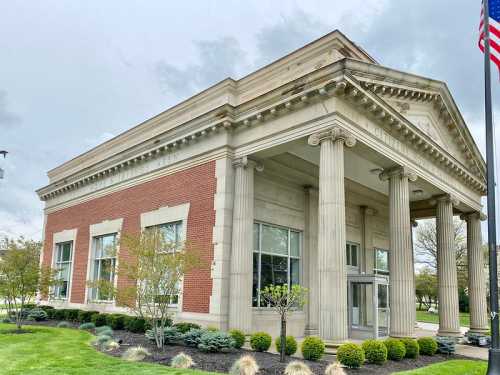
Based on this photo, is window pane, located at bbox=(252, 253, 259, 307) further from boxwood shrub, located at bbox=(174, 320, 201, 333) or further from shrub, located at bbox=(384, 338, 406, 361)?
shrub, located at bbox=(384, 338, 406, 361)

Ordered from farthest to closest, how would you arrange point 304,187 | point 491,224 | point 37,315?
point 37,315
point 304,187
point 491,224

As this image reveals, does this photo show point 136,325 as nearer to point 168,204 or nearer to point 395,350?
point 168,204

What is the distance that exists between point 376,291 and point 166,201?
30.7 feet

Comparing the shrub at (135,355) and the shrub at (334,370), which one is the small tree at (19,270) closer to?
the shrub at (135,355)

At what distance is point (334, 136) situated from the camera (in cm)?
1340

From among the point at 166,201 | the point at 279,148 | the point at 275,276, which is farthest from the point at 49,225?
the point at 279,148

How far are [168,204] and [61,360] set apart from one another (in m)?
8.71

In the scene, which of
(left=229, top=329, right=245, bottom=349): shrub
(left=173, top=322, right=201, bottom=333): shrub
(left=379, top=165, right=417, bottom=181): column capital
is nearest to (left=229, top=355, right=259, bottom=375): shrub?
(left=229, top=329, right=245, bottom=349): shrub

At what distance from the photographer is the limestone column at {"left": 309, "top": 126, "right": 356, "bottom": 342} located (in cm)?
1252

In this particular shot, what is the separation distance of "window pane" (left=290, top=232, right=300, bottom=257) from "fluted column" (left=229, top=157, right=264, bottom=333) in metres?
3.71

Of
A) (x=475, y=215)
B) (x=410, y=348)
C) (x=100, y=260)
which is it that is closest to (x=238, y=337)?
(x=410, y=348)

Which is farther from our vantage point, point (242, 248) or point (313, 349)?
point (242, 248)

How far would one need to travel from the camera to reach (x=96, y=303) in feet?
74.6

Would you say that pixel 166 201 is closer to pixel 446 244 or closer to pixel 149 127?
pixel 149 127
